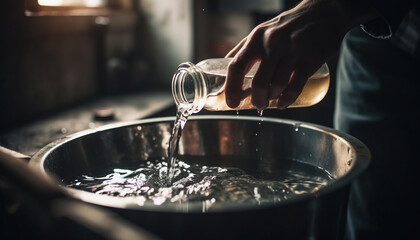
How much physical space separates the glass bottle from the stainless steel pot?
0.21ft

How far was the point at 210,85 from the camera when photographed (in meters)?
0.76

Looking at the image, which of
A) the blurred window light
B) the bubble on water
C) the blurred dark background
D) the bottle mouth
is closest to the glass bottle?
the bottle mouth

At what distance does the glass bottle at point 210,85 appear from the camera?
735mm

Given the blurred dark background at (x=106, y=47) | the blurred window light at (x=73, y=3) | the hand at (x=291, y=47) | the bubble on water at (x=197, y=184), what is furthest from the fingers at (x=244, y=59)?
the blurred window light at (x=73, y=3)

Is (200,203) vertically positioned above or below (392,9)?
below

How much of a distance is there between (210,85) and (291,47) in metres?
0.20

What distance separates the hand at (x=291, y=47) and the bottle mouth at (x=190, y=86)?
9cm

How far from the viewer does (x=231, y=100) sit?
665 mm

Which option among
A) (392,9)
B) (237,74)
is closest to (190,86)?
(237,74)

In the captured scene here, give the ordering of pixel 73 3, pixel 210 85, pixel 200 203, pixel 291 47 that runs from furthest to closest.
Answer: pixel 73 3, pixel 210 85, pixel 291 47, pixel 200 203


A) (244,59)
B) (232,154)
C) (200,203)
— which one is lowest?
(232,154)

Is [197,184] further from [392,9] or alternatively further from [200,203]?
[392,9]

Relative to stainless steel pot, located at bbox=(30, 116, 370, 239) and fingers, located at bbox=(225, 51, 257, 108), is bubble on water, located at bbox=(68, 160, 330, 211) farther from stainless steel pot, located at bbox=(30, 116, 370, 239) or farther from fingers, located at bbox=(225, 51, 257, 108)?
fingers, located at bbox=(225, 51, 257, 108)

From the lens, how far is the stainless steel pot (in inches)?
16.6
